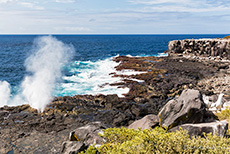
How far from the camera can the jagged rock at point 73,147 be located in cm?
967

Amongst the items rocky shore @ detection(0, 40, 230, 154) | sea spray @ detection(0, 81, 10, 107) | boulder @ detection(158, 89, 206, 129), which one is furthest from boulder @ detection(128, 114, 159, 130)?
sea spray @ detection(0, 81, 10, 107)

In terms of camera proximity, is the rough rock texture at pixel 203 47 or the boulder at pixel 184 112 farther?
the rough rock texture at pixel 203 47

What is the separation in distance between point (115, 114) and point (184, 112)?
23.7ft

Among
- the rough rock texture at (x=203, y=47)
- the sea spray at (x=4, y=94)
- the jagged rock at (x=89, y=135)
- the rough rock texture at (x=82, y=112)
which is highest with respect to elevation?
the rough rock texture at (x=203, y=47)

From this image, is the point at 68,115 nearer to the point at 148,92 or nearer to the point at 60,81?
the point at 148,92

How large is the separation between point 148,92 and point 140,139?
723 inches

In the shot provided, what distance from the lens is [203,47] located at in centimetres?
5088

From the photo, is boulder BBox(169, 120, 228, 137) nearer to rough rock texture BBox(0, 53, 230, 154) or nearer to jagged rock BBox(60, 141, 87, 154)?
rough rock texture BBox(0, 53, 230, 154)

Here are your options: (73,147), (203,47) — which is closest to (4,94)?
(73,147)

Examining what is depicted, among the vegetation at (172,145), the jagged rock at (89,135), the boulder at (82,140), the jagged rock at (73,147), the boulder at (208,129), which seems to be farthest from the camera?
the jagged rock at (89,135)

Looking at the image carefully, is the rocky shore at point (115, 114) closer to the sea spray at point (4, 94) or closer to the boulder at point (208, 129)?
the boulder at point (208, 129)

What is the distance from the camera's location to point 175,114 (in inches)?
483

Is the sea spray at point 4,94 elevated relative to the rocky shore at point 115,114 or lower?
lower

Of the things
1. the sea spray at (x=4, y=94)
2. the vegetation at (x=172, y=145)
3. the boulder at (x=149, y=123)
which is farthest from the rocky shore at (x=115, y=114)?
the sea spray at (x=4, y=94)
